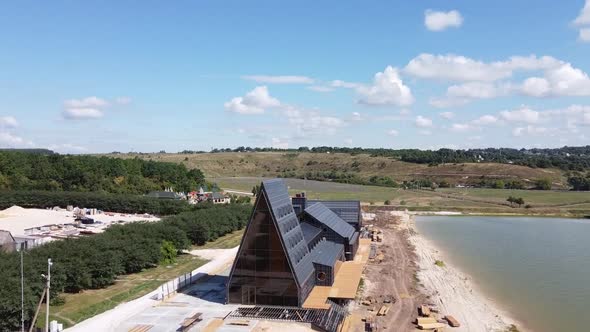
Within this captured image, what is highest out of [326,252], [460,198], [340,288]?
[326,252]


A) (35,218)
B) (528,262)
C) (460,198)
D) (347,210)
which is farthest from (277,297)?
(460,198)

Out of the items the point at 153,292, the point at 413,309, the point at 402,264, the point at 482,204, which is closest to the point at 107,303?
the point at 153,292

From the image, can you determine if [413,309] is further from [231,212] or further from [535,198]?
[535,198]

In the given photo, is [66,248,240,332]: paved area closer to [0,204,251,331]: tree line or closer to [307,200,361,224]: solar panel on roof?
[0,204,251,331]: tree line

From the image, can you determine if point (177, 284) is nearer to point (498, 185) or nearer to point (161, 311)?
point (161, 311)

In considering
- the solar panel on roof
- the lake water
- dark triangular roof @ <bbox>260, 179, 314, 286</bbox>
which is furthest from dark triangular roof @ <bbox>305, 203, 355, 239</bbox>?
the lake water
